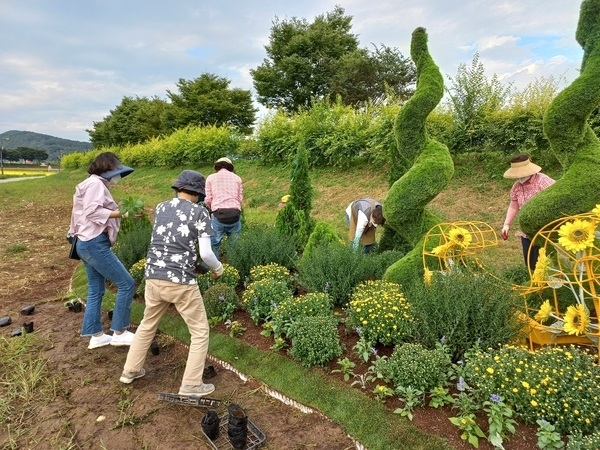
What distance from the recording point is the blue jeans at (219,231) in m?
5.94

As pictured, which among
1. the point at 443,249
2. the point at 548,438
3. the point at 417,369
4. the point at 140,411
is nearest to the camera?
the point at 548,438

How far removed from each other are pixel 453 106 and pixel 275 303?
9.99m

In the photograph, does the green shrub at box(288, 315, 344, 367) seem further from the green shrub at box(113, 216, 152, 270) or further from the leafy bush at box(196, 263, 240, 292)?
the green shrub at box(113, 216, 152, 270)

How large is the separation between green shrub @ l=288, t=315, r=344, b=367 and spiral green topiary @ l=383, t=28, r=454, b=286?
1.19 m

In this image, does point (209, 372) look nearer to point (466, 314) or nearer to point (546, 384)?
point (466, 314)

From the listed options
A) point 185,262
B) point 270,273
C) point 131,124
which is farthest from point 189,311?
point 131,124

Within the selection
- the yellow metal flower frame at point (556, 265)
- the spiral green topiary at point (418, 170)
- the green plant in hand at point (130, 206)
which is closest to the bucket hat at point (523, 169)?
the spiral green topiary at point (418, 170)

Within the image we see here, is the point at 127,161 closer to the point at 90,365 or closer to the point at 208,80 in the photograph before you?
the point at 208,80

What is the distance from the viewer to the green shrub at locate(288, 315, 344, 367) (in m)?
3.13

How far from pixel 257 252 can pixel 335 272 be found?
4.41ft

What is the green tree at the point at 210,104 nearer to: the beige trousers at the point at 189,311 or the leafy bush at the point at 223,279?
the leafy bush at the point at 223,279

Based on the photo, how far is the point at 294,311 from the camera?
12.0 ft

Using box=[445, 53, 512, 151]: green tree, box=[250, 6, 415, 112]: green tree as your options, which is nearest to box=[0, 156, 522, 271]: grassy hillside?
box=[445, 53, 512, 151]: green tree

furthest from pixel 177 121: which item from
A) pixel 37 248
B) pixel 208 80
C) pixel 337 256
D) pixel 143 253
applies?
pixel 337 256
